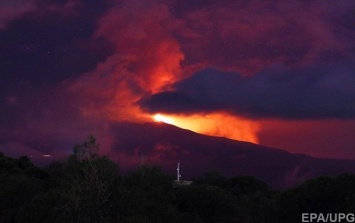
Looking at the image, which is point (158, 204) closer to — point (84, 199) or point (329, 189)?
point (84, 199)

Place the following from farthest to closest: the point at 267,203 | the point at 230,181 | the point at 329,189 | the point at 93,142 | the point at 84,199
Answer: the point at 230,181, the point at 267,203, the point at 93,142, the point at 329,189, the point at 84,199

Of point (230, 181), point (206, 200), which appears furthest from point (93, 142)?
point (230, 181)

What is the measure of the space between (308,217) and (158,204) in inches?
421

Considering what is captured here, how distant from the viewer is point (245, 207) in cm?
4538

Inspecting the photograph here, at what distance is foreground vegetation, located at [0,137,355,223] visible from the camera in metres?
33.6

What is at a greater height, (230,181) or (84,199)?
(230,181)

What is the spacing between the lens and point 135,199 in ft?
114

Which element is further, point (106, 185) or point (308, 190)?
point (308, 190)

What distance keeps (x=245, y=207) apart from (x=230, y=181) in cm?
2582

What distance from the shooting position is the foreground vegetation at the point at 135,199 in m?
33.6

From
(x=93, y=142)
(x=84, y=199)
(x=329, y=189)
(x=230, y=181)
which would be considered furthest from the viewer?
(x=230, y=181)

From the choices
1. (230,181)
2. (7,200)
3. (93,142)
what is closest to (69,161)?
(93,142)

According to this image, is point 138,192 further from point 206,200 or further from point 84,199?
point 206,200

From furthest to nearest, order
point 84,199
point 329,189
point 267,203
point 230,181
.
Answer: point 230,181 < point 267,203 < point 329,189 < point 84,199
